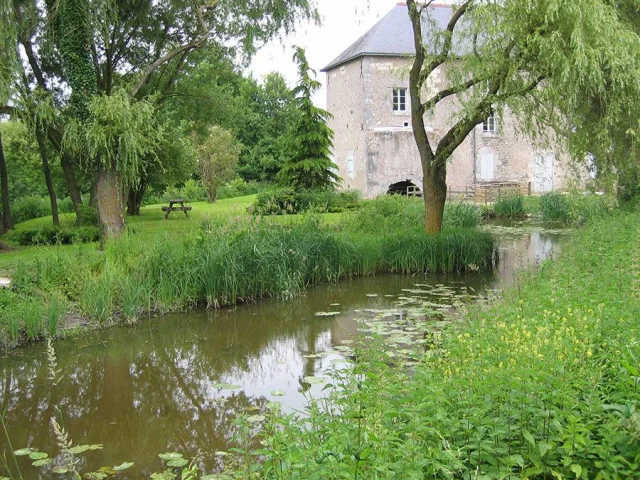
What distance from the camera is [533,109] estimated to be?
12.2 m

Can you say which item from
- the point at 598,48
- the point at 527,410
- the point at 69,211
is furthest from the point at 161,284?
the point at 69,211

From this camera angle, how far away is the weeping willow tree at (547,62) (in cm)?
1041

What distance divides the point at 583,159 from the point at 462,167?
61.2 ft

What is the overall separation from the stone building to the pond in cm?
1856

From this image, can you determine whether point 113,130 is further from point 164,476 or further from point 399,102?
point 399,102

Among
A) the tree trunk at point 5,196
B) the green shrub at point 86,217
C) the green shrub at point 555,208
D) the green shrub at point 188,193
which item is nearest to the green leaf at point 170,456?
the green shrub at point 86,217

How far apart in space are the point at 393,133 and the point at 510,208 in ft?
26.8

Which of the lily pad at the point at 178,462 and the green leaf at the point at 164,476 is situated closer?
the green leaf at the point at 164,476

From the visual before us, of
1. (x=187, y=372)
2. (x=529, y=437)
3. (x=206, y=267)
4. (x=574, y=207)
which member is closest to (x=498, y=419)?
(x=529, y=437)

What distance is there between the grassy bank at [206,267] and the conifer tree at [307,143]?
11548mm

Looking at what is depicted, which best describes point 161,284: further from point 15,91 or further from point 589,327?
point 589,327

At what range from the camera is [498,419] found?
3.39 meters

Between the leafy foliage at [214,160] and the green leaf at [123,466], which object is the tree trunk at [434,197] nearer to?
the green leaf at [123,466]

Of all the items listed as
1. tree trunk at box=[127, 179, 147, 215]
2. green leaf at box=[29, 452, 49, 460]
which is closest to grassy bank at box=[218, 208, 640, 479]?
green leaf at box=[29, 452, 49, 460]
